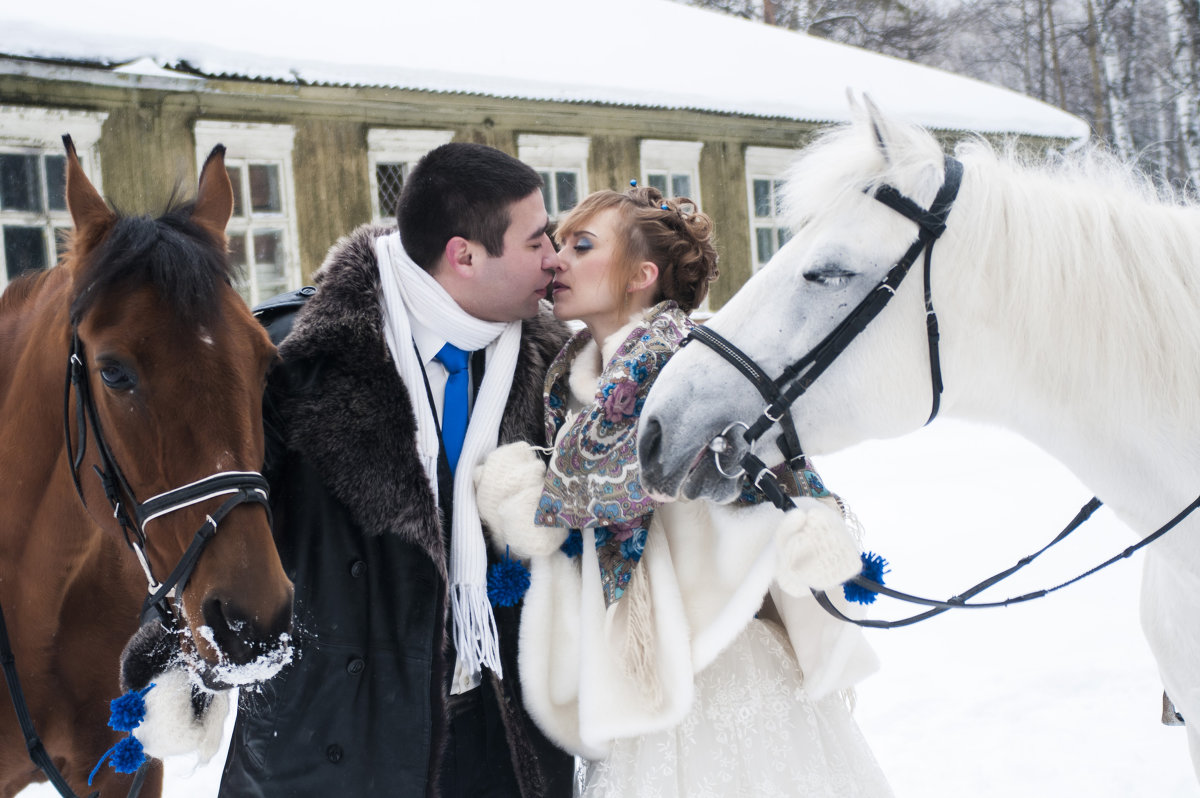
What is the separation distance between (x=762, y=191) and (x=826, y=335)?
32.9 ft

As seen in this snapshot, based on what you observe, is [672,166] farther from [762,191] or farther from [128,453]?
[128,453]

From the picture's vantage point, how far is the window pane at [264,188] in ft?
25.7

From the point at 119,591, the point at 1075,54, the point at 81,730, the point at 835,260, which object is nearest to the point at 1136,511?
the point at 835,260

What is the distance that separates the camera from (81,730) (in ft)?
6.56

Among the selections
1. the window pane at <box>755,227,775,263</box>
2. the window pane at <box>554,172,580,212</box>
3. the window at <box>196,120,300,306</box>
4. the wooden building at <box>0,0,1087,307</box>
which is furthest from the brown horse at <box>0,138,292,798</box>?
the window pane at <box>755,227,775,263</box>

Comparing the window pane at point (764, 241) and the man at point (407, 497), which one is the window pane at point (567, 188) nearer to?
the window pane at point (764, 241)

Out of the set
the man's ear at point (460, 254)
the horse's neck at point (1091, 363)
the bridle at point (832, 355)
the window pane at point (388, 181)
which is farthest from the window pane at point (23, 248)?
the horse's neck at point (1091, 363)

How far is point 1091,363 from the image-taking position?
1.57 metres

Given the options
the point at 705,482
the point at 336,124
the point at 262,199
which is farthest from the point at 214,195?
the point at 336,124

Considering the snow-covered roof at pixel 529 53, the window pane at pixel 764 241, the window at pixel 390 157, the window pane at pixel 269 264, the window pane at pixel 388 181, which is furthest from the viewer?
the window pane at pixel 764 241

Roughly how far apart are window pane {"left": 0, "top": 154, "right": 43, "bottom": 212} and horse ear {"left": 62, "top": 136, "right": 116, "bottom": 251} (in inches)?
242

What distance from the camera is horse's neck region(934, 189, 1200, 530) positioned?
1.55 meters

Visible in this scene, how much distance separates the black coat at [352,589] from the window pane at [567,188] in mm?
7921

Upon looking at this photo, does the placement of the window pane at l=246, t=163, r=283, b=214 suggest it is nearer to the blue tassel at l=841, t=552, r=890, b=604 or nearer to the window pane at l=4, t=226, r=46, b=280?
the window pane at l=4, t=226, r=46, b=280
